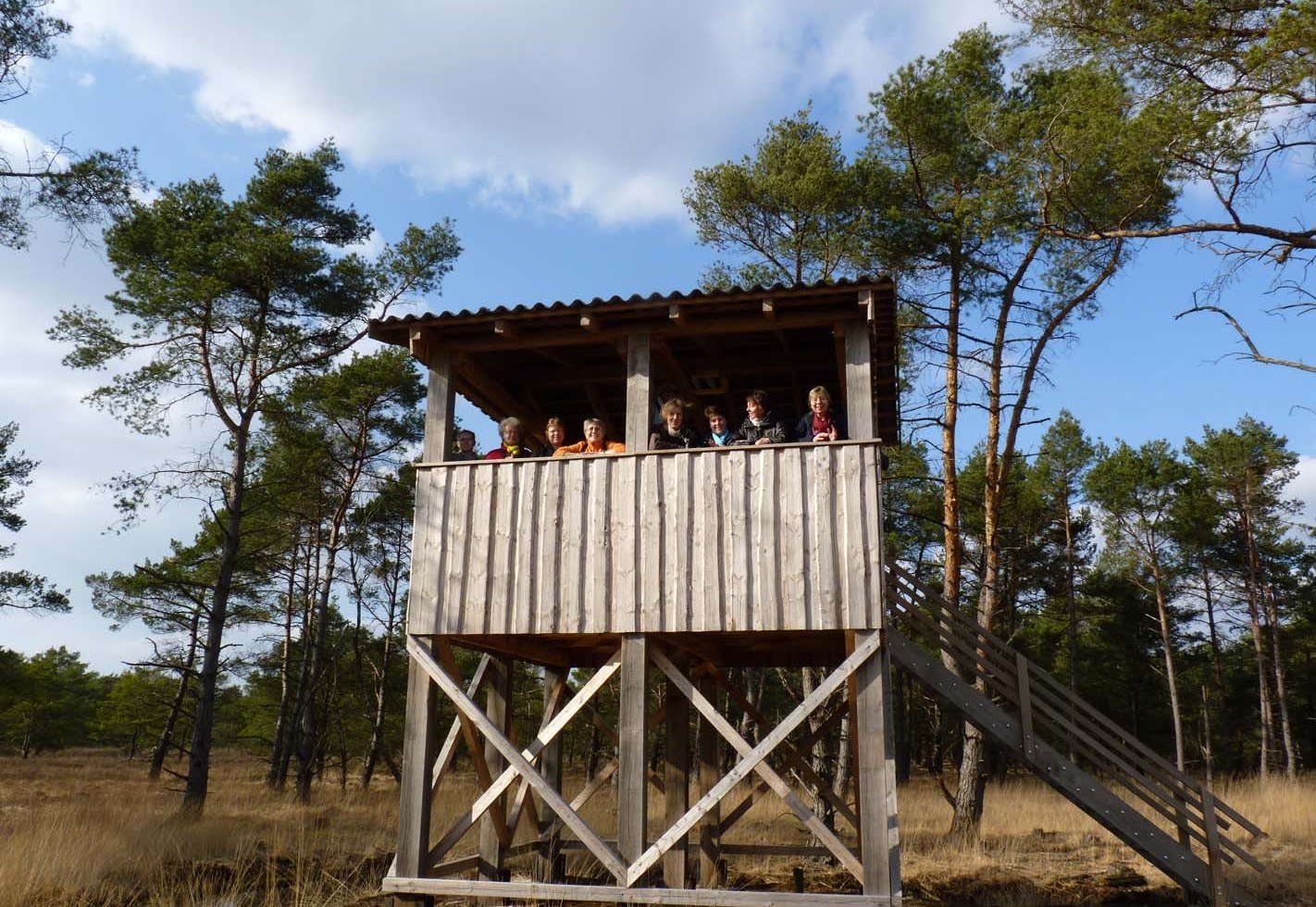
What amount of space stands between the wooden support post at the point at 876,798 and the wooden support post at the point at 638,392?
2829mm

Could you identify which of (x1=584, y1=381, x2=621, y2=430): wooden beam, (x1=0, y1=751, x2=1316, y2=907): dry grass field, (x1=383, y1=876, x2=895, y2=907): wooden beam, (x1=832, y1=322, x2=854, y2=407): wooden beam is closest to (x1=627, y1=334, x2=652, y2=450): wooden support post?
(x1=832, y1=322, x2=854, y2=407): wooden beam

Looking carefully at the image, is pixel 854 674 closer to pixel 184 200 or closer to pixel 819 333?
pixel 819 333

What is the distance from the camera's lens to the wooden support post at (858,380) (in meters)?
7.96

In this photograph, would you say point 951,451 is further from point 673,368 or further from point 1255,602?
point 1255,602

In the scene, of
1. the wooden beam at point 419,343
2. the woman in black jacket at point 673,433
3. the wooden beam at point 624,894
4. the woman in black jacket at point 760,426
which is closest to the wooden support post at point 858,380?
the woman in black jacket at point 760,426

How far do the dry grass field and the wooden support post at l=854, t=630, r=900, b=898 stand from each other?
13.2ft

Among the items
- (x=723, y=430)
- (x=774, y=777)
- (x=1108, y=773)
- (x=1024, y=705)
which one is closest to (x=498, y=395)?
(x=723, y=430)

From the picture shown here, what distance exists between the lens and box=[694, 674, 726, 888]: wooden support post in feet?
34.5

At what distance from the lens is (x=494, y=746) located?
382 inches

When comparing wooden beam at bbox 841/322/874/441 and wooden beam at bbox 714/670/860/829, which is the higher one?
wooden beam at bbox 841/322/874/441

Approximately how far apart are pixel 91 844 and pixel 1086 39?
14.5 metres

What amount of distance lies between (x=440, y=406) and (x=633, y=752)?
12.1 feet

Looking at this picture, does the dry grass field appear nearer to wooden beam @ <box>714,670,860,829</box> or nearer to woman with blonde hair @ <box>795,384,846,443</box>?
wooden beam @ <box>714,670,860,829</box>

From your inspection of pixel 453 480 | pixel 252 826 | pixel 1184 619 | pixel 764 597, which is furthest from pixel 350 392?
pixel 1184 619
